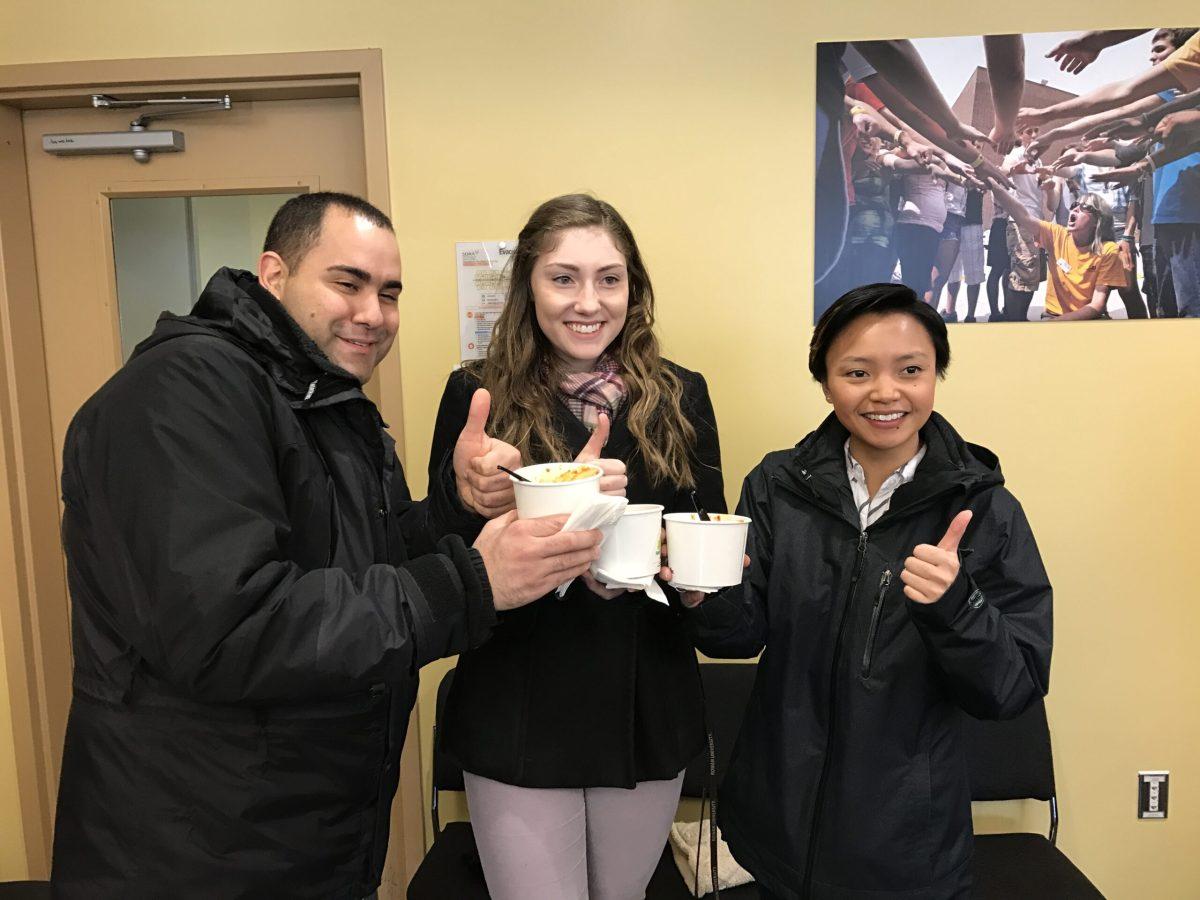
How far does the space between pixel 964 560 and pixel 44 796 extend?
291cm

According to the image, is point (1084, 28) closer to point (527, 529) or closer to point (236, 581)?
point (527, 529)

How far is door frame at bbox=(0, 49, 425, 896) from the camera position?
7.03 ft

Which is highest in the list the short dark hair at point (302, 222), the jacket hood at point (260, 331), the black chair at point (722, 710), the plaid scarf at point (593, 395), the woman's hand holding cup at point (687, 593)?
the short dark hair at point (302, 222)

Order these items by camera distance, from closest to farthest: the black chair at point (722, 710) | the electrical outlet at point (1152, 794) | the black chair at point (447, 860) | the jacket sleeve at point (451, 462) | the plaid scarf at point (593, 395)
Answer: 1. the jacket sleeve at point (451, 462)
2. the plaid scarf at point (593, 395)
3. the black chair at point (447, 860)
4. the black chair at point (722, 710)
5. the electrical outlet at point (1152, 794)

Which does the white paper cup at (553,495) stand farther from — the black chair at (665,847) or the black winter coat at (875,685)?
the black chair at (665,847)

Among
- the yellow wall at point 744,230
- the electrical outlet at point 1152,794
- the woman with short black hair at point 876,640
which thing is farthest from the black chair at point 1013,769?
the woman with short black hair at point 876,640

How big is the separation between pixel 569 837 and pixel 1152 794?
6.57 feet

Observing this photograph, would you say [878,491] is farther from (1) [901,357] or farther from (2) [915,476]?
(1) [901,357]

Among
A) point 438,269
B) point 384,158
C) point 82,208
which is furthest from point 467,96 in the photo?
point 82,208

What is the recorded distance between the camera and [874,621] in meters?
1.36

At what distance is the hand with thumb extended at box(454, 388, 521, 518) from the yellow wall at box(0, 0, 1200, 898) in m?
0.96

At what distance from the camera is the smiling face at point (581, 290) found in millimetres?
1499

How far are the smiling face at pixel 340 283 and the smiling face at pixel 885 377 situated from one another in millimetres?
879

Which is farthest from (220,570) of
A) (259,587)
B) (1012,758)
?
(1012,758)
